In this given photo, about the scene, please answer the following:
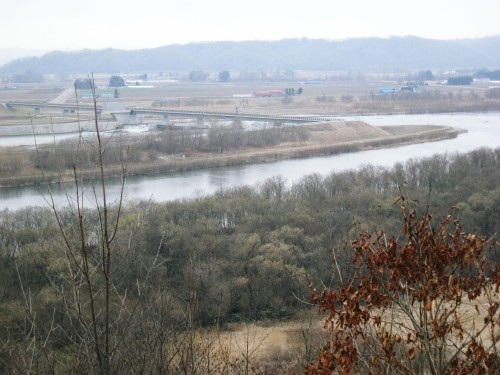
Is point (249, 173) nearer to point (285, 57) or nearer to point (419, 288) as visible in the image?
point (419, 288)

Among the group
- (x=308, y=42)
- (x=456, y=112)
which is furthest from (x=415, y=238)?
(x=308, y=42)

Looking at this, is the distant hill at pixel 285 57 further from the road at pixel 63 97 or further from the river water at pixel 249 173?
the river water at pixel 249 173

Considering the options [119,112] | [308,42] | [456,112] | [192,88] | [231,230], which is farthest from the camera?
[308,42]

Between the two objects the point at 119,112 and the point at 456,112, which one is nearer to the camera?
the point at 119,112

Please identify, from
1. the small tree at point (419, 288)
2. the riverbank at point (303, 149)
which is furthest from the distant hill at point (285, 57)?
the small tree at point (419, 288)

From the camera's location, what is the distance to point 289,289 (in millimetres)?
5379

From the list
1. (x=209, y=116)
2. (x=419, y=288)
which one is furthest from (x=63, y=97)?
(x=419, y=288)

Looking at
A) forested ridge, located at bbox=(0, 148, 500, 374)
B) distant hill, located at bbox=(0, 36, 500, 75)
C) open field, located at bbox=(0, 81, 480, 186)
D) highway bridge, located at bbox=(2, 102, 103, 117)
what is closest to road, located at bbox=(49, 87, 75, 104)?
open field, located at bbox=(0, 81, 480, 186)

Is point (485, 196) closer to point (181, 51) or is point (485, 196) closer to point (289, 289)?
point (289, 289)

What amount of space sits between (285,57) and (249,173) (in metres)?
55.7

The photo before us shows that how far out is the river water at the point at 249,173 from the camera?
9594 mm

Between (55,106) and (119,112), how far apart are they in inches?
129

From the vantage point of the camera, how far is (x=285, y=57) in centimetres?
6588

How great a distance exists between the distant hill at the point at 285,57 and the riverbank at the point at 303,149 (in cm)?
3884
